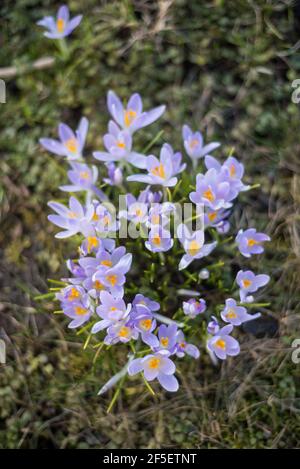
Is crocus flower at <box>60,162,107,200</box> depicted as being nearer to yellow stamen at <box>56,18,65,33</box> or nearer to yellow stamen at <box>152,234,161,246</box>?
yellow stamen at <box>152,234,161,246</box>

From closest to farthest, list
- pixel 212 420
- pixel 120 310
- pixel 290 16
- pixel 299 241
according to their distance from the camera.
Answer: pixel 120 310 → pixel 212 420 → pixel 299 241 → pixel 290 16

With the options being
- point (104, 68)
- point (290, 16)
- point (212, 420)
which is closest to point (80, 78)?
point (104, 68)

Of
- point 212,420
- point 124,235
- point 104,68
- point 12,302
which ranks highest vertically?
point 104,68

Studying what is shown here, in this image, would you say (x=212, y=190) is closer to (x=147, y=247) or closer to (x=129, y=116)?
(x=147, y=247)

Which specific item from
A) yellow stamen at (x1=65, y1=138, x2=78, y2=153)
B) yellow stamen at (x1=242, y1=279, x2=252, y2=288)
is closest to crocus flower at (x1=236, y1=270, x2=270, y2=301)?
yellow stamen at (x1=242, y1=279, x2=252, y2=288)

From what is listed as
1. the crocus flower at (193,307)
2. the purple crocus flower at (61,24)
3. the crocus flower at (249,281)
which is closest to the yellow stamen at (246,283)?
the crocus flower at (249,281)

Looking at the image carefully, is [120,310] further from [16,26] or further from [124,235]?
[16,26]

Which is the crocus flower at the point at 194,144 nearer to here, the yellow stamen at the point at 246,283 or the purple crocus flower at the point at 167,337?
the yellow stamen at the point at 246,283
